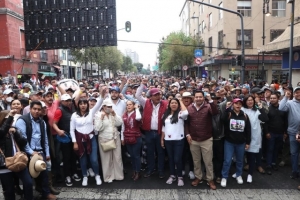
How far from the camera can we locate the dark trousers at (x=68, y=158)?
5418 millimetres

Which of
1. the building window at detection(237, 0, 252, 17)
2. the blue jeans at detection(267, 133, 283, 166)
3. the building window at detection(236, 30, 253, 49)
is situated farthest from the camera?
the building window at detection(236, 30, 253, 49)

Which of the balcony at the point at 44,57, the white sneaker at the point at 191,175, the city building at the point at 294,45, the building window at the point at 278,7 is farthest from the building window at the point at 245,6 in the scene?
the white sneaker at the point at 191,175

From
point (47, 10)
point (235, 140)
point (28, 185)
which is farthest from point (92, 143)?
point (47, 10)

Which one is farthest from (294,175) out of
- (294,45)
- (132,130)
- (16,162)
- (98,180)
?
(294,45)

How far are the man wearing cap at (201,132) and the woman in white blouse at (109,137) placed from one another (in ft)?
4.86

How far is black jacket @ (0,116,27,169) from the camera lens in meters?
3.72

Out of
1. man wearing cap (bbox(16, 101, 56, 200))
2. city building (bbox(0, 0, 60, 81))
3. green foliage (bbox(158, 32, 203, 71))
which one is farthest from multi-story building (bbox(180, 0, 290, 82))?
man wearing cap (bbox(16, 101, 56, 200))

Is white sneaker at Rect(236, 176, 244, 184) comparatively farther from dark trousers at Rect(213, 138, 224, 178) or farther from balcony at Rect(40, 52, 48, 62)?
balcony at Rect(40, 52, 48, 62)

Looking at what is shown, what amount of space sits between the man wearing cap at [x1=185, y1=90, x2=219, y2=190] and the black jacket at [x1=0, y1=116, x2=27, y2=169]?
9.78ft

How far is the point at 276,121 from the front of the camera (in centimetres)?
596

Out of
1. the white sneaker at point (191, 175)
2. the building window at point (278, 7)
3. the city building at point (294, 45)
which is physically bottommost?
the white sneaker at point (191, 175)

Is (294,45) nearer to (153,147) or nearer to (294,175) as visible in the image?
(294,175)

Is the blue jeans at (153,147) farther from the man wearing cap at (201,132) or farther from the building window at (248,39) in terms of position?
the building window at (248,39)

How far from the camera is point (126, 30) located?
56.7 feet
